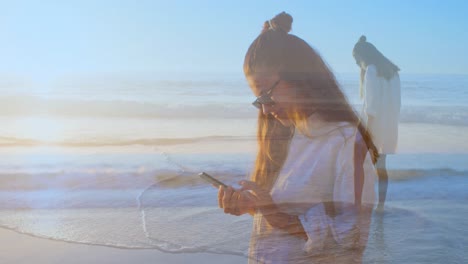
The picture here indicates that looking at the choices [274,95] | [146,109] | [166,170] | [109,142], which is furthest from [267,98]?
[146,109]

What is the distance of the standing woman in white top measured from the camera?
290 centimetres

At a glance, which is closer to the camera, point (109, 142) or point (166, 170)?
point (166, 170)

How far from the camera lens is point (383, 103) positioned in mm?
2982

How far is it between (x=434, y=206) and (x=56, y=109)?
3974mm

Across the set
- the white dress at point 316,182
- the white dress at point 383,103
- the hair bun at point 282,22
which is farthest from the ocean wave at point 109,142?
the white dress at point 316,182

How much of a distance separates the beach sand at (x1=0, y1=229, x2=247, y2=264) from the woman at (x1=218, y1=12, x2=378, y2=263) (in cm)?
127

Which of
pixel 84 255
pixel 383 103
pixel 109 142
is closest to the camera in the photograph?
pixel 84 255

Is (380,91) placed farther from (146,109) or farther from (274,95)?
(146,109)

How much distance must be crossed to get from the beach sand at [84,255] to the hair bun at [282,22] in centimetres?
143

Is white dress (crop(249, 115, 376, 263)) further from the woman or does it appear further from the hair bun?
the hair bun

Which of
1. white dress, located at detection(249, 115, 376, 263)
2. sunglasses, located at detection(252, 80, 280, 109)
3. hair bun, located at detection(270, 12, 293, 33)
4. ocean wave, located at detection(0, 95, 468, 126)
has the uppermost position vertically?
hair bun, located at detection(270, 12, 293, 33)

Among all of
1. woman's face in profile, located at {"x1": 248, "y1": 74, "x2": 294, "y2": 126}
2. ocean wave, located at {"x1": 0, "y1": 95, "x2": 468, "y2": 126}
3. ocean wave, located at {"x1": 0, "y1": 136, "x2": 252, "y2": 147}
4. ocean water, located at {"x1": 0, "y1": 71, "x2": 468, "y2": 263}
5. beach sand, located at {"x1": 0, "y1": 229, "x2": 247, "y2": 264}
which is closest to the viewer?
woman's face in profile, located at {"x1": 248, "y1": 74, "x2": 294, "y2": 126}

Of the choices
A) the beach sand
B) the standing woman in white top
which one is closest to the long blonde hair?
the beach sand

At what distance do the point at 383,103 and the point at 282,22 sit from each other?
5.94ft
